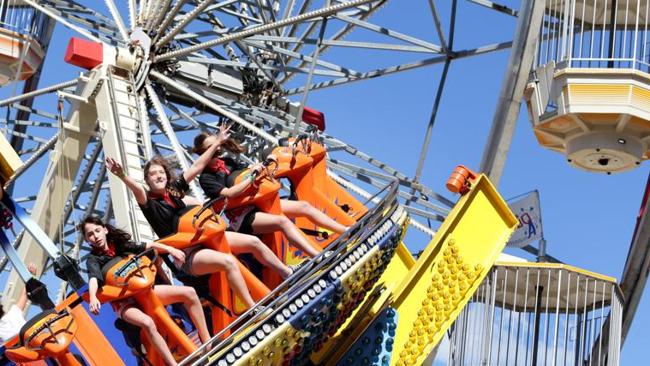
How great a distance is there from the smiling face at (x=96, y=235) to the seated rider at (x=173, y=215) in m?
0.50

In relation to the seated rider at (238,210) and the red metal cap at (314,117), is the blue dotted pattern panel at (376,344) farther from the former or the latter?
the red metal cap at (314,117)

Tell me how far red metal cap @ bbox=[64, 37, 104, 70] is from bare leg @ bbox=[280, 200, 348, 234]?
585cm

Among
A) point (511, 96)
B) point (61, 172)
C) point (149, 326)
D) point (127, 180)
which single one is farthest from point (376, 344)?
point (61, 172)

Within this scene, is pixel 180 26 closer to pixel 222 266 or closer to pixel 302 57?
pixel 302 57

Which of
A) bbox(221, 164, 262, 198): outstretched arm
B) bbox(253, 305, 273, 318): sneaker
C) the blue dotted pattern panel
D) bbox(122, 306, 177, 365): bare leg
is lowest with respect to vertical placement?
the blue dotted pattern panel

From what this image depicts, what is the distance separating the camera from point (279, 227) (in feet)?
44.3

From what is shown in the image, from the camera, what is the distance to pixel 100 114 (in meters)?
18.7

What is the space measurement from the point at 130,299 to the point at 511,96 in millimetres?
7009

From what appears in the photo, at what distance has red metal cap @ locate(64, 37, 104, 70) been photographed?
62.5 ft

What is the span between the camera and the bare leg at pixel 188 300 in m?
12.1

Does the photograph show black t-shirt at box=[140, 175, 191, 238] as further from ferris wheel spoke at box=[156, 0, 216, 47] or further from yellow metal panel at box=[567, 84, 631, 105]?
ferris wheel spoke at box=[156, 0, 216, 47]

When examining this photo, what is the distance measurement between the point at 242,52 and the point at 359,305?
1001cm

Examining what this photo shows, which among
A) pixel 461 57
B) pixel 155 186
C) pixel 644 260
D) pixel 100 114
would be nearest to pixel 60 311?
pixel 155 186

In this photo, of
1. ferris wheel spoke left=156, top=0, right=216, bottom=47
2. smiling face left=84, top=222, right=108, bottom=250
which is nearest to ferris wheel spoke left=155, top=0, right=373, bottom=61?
ferris wheel spoke left=156, top=0, right=216, bottom=47
